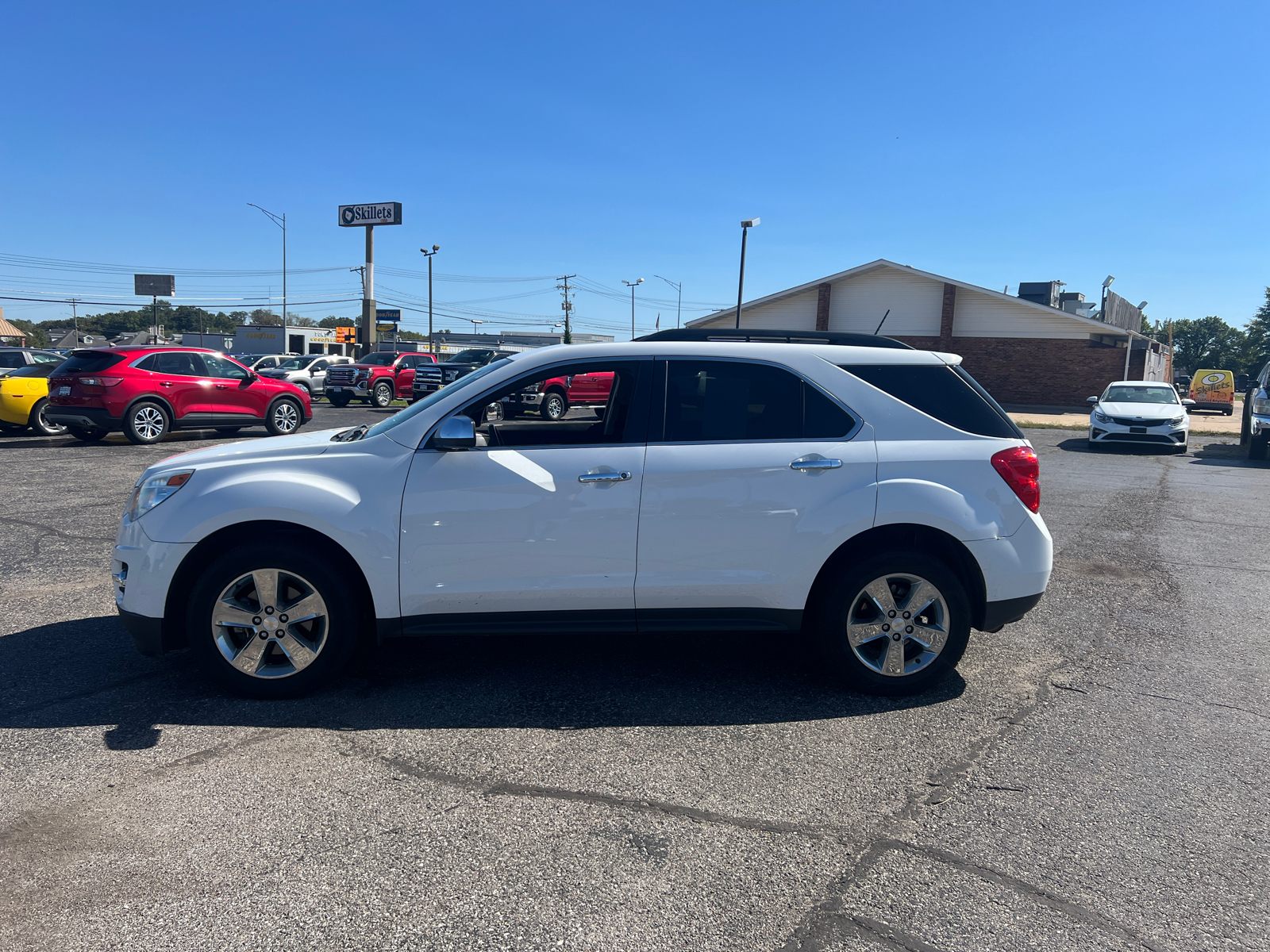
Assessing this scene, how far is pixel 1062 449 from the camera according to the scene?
1930cm

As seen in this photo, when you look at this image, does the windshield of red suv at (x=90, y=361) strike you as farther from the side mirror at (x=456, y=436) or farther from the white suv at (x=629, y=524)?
the side mirror at (x=456, y=436)

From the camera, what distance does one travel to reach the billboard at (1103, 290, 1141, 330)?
3803 centimetres

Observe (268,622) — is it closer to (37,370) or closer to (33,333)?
(37,370)

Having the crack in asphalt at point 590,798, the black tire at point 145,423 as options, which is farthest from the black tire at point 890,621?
the black tire at point 145,423

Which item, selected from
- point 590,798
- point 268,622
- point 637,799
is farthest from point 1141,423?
point 268,622

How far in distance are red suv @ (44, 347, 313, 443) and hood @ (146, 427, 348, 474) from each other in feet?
40.4

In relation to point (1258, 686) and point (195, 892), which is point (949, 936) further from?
point (1258, 686)

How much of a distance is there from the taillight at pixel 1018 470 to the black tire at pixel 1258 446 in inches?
626

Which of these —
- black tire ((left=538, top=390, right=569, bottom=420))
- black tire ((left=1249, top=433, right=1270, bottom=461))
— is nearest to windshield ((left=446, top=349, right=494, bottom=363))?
black tire ((left=1249, top=433, right=1270, bottom=461))

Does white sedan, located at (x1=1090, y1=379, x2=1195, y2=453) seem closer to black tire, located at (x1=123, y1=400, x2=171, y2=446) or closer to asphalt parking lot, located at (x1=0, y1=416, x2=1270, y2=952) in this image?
asphalt parking lot, located at (x1=0, y1=416, x2=1270, y2=952)

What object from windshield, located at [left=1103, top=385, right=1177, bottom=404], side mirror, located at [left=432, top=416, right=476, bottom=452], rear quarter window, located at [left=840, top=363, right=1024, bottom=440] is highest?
windshield, located at [left=1103, top=385, right=1177, bottom=404]

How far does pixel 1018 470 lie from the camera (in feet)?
14.7

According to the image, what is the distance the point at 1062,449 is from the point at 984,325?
1976cm

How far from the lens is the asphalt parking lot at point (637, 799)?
2689 millimetres
